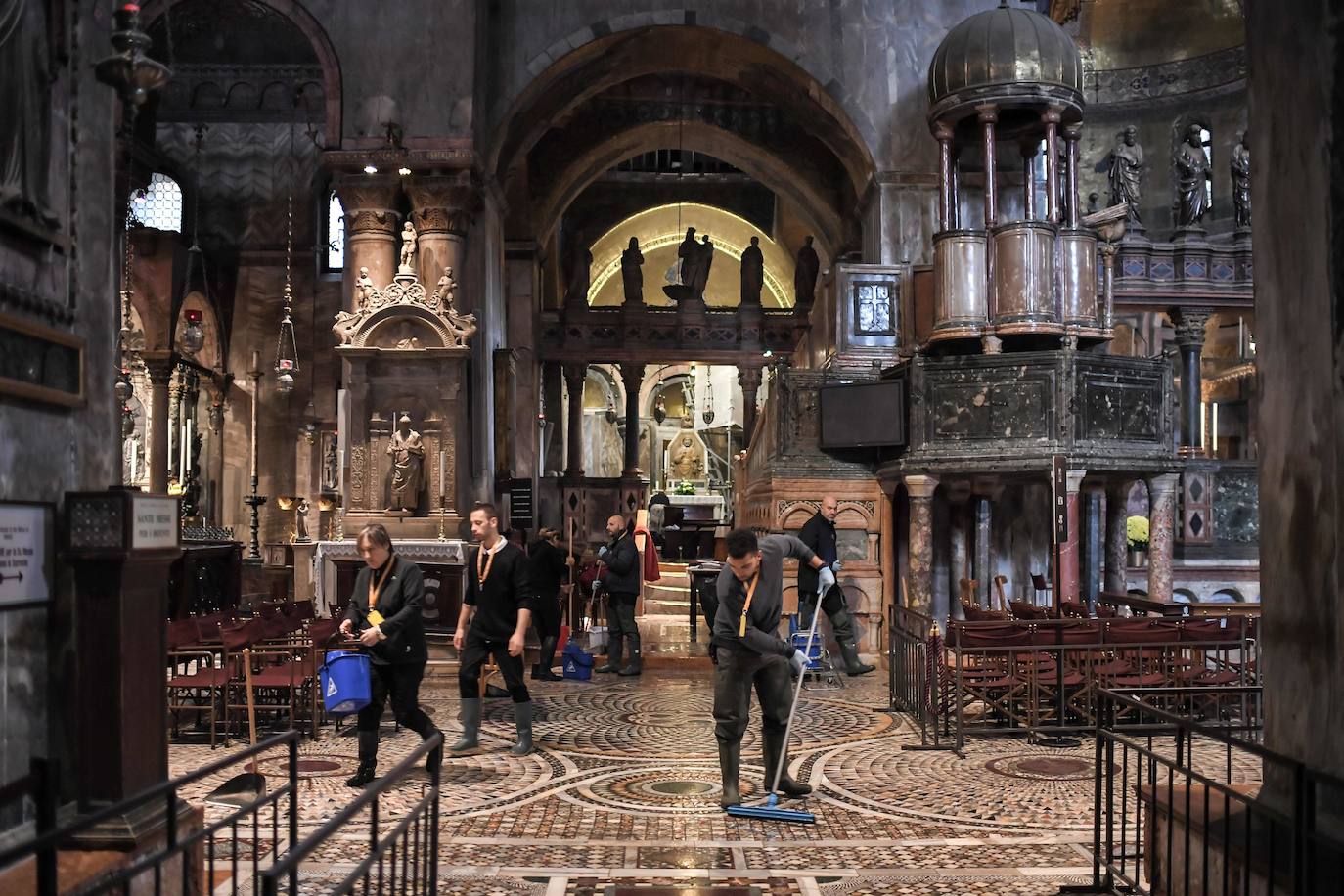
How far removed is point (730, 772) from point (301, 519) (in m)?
19.3

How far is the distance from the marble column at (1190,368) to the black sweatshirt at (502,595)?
1608 cm

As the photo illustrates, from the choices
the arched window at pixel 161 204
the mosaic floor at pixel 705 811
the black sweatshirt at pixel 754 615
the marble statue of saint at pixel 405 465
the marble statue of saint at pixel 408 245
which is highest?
the arched window at pixel 161 204

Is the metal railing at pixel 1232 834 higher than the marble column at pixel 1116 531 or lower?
lower

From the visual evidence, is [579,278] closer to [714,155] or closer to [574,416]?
[574,416]

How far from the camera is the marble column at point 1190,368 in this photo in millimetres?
22219

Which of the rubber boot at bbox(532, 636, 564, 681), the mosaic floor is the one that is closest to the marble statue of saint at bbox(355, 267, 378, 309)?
the rubber boot at bbox(532, 636, 564, 681)

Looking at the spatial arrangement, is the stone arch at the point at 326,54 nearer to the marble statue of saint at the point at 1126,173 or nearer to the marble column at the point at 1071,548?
the marble column at the point at 1071,548

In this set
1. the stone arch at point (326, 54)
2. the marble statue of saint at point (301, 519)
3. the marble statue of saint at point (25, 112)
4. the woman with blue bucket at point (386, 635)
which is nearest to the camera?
the marble statue of saint at point (25, 112)

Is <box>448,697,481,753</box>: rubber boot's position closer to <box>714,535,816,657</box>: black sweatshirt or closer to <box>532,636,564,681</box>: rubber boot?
<box>714,535,816,657</box>: black sweatshirt

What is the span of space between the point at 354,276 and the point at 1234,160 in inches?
619

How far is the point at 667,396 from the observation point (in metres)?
41.2

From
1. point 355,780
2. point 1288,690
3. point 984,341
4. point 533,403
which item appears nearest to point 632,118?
point 533,403

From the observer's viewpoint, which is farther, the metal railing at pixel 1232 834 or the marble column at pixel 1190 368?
the marble column at pixel 1190 368

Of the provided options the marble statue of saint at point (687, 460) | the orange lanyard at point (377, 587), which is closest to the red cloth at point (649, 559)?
the orange lanyard at point (377, 587)
